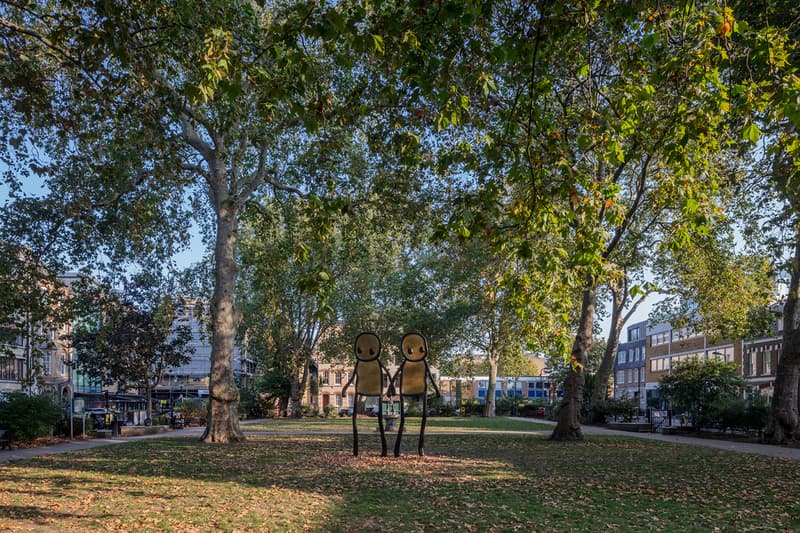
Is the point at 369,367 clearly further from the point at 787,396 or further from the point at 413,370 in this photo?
the point at 787,396

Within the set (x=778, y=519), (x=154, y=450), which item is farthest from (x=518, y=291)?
(x=154, y=450)

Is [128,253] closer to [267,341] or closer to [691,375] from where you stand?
[691,375]

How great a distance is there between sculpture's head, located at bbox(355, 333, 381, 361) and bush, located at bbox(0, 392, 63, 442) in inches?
435

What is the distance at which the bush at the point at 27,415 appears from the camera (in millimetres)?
19734

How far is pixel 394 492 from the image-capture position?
1022 cm

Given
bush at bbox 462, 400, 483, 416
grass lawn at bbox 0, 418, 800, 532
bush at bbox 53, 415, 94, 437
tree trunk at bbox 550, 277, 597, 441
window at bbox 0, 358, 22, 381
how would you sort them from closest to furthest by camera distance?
1. grass lawn at bbox 0, 418, 800, 532
2. tree trunk at bbox 550, 277, 597, 441
3. bush at bbox 53, 415, 94, 437
4. window at bbox 0, 358, 22, 381
5. bush at bbox 462, 400, 483, 416

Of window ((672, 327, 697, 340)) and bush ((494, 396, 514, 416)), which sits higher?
window ((672, 327, 697, 340))

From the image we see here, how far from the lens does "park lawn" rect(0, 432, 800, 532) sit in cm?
787

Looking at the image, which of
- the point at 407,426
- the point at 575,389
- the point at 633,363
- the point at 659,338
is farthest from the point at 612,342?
the point at 633,363

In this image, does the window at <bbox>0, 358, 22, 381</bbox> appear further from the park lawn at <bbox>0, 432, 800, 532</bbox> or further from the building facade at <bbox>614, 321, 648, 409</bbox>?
the building facade at <bbox>614, 321, 648, 409</bbox>

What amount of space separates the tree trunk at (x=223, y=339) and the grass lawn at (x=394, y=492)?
10.4ft

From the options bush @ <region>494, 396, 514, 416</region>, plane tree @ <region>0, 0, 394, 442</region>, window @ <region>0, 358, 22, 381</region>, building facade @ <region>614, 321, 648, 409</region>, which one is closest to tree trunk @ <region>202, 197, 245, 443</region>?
plane tree @ <region>0, 0, 394, 442</region>

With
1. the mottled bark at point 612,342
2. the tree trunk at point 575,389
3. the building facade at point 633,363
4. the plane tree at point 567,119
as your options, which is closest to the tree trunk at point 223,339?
the tree trunk at point 575,389

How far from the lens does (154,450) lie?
1770 cm
